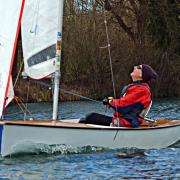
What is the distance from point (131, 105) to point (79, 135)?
40.1 inches

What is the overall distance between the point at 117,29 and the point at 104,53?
2.77m

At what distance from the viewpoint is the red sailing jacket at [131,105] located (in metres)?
9.45

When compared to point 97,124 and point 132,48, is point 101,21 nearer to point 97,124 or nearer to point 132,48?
point 132,48

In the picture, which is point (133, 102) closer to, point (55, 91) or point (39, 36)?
point (55, 91)

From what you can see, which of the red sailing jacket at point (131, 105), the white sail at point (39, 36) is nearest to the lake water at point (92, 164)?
the red sailing jacket at point (131, 105)

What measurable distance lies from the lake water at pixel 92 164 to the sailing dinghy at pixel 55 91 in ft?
0.49

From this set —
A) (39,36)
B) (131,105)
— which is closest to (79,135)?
→ (131,105)

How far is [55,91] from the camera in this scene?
9469 millimetres

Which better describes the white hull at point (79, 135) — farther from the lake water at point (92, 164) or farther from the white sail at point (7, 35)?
the white sail at point (7, 35)

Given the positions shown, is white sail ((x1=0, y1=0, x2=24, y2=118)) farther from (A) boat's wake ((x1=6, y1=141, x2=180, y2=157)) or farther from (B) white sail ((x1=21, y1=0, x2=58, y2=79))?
(A) boat's wake ((x1=6, y1=141, x2=180, y2=157))

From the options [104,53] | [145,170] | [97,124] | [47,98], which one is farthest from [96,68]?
[145,170]

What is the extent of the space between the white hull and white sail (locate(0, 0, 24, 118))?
1.53ft

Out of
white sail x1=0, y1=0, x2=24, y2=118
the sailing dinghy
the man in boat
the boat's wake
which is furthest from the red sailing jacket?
white sail x1=0, y1=0, x2=24, y2=118

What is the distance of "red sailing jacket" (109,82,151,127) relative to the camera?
31.0ft
